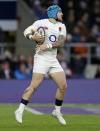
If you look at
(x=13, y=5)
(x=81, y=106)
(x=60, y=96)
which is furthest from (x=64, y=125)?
(x=13, y=5)

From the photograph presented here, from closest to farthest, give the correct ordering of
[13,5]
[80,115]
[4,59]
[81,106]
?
1. [80,115]
2. [81,106]
3. [4,59]
4. [13,5]

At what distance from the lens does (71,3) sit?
27.4 meters

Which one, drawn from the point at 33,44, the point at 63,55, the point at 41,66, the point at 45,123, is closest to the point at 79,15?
the point at 33,44

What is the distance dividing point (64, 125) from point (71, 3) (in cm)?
1349

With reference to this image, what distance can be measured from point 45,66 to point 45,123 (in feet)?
4.46

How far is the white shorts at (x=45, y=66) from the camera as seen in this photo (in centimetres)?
1419

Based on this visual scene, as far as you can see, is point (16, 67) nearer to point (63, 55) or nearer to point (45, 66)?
point (63, 55)


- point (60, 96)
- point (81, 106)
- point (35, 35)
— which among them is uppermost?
point (35, 35)

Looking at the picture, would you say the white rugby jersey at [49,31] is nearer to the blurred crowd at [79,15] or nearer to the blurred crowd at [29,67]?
the blurred crowd at [29,67]

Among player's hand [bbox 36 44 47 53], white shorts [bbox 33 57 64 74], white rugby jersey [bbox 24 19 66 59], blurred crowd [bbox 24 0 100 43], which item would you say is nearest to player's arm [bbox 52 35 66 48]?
white rugby jersey [bbox 24 19 66 59]

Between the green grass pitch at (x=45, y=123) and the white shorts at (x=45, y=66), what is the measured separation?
3.42 ft

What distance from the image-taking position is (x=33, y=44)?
83.3ft

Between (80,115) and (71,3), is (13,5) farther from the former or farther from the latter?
(80,115)

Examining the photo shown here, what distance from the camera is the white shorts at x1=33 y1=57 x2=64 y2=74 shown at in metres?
14.2
